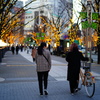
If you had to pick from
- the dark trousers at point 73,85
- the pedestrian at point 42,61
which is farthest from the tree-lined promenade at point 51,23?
the pedestrian at point 42,61

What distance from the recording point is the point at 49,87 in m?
10.9

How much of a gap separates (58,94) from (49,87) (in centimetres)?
155

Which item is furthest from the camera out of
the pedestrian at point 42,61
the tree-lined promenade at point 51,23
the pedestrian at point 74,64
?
the tree-lined promenade at point 51,23

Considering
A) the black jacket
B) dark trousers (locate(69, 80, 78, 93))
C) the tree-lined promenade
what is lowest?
dark trousers (locate(69, 80, 78, 93))

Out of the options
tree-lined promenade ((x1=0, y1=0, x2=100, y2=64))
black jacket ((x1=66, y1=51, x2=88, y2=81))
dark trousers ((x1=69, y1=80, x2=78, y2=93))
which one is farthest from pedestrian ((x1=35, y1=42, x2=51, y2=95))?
tree-lined promenade ((x1=0, y1=0, x2=100, y2=64))

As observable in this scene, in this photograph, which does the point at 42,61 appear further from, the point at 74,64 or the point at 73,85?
the point at 73,85

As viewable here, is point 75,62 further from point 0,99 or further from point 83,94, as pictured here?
point 0,99

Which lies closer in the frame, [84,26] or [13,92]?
[13,92]

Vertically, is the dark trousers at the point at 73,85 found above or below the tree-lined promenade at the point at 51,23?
below

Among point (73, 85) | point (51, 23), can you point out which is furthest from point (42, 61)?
point (51, 23)

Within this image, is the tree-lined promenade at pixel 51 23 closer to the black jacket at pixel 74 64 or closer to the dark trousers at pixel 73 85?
the black jacket at pixel 74 64

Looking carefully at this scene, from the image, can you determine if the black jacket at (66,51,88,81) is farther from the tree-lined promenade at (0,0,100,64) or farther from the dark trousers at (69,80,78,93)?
the tree-lined promenade at (0,0,100,64)

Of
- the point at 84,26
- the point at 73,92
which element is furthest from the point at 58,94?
the point at 84,26

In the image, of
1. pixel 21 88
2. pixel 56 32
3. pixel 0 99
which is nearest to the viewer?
pixel 0 99
